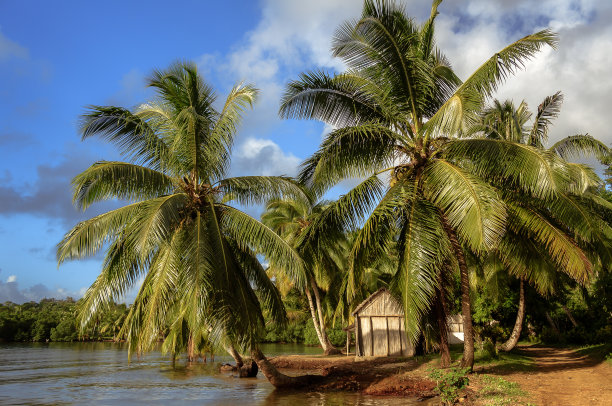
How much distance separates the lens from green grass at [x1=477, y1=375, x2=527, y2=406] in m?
9.82

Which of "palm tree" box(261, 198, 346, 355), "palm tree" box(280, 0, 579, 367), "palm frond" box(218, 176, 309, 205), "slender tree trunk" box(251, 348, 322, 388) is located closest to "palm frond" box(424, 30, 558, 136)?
"palm tree" box(280, 0, 579, 367)

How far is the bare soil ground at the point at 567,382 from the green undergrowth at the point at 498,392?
0.24 m

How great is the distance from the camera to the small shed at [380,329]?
2148 centimetres

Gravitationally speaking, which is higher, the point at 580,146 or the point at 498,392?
the point at 580,146

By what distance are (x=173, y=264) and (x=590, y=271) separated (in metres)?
9.73

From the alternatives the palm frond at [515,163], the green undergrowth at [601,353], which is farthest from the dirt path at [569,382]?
the palm frond at [515,163]

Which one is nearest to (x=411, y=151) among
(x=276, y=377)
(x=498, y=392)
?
(x=498, y=392)

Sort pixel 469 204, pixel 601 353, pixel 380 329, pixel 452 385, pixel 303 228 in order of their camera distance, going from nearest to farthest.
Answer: pixel 469 204
pixel 452 385
pixel 601 353
pixel 380 329
pixel 303 228

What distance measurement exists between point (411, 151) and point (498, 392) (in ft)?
19.9

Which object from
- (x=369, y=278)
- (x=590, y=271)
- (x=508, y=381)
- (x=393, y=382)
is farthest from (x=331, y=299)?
(x=590, y=271)

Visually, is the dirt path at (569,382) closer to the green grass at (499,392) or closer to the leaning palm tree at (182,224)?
the green grass at (499,392)

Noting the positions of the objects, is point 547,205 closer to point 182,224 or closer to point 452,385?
point 452,385

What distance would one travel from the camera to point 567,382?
12133 mm

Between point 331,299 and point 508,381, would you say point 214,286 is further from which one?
point 331,299
